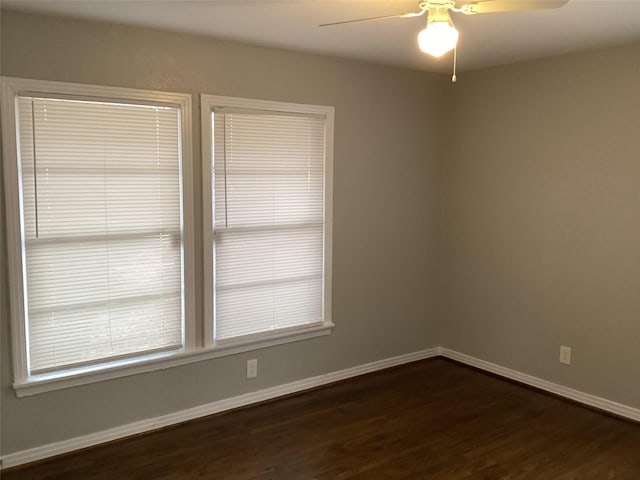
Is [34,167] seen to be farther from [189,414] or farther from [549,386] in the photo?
[549,386]

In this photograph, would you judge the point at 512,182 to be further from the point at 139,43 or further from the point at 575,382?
the point at 139,43

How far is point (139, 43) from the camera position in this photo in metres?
3.00

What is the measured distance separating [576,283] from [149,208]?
9.10 ft

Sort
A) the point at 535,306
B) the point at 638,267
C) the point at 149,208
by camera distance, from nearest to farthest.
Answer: the point at 149,208 < the point at 638,267 < the point at 535,306

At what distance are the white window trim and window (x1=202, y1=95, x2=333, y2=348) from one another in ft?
0.40

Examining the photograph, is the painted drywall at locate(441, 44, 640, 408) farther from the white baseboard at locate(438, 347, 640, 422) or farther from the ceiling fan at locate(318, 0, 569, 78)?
the ceiling fan at locate(318, 0, 569, 78)

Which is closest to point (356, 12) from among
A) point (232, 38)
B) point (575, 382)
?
point (232, 38)

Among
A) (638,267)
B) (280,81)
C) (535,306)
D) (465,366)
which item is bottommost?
(465,366)

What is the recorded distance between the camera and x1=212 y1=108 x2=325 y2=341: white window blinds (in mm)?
3404

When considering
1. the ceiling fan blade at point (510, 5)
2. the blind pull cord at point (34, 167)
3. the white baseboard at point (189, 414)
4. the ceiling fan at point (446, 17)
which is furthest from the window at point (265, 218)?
the ceiling fan blade at point (510, 5)

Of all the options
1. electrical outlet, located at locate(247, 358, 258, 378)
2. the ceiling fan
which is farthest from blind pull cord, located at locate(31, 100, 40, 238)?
the ceiling fan

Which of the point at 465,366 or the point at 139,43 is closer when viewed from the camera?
the point at 139,43

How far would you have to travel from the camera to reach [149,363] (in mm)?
3201

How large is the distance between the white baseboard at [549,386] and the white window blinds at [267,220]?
1.35 metres
